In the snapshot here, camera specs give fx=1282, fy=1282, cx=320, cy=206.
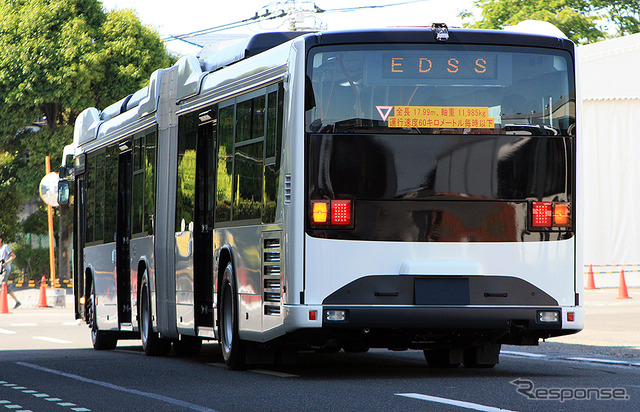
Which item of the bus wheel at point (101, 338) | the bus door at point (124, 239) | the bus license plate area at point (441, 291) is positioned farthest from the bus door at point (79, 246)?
the bus license plate area at point (441, 291)

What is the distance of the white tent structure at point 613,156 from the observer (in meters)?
35.6

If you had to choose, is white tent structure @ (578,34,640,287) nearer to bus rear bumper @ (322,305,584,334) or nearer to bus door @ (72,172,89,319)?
bus door @ (72,172,89,319)

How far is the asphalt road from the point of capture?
9.40 metres

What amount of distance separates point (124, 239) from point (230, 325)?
4.84 m

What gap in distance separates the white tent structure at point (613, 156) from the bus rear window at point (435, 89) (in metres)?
24.6

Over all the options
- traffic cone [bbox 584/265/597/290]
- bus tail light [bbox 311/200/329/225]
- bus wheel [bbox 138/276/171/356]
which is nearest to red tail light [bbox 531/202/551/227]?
bus tail light [bbox 311/200/329/225]

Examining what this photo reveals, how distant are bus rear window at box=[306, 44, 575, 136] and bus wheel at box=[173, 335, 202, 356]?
564cm

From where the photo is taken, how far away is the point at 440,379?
11430mm

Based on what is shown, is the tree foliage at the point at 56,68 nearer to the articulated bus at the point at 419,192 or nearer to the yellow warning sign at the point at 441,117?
the articulated bus at the point at 419,192

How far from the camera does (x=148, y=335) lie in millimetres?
16219

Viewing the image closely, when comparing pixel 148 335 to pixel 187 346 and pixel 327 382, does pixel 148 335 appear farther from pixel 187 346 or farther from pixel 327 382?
pixel 327 382

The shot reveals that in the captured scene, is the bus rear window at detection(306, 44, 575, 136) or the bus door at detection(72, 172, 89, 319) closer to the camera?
the bus rear window at detection(306, 44, 575, 136)

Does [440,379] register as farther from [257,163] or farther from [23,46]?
[23,46]

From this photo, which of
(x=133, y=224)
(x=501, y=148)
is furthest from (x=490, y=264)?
(x=133, y=224)
